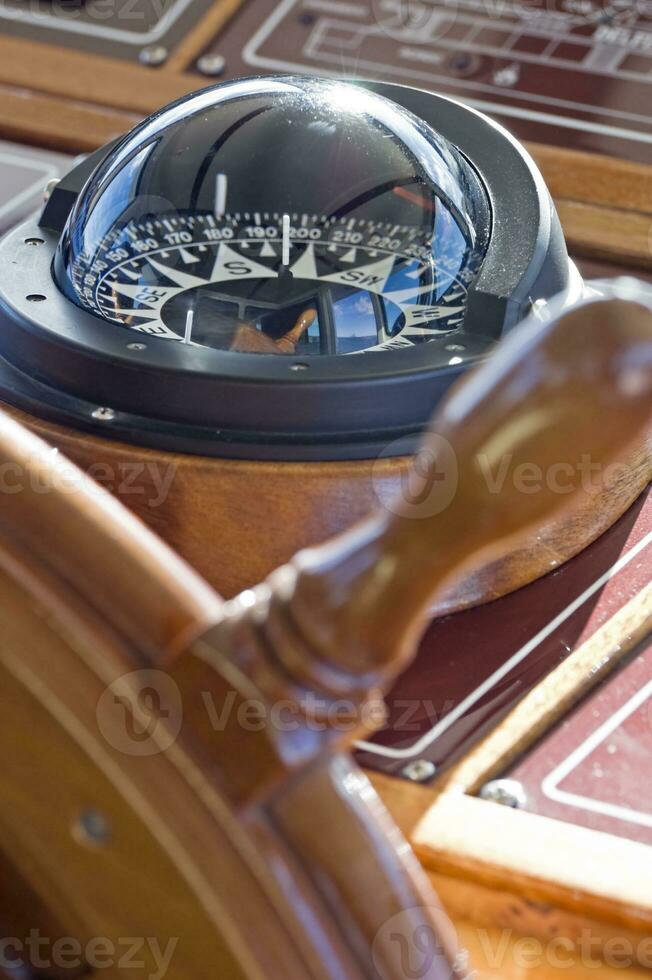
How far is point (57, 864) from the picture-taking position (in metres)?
0.53

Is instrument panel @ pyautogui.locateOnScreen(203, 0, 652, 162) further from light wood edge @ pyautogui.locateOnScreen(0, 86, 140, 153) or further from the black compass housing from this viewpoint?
the black compass housing

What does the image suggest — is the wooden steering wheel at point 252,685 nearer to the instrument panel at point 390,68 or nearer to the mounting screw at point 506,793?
the mounting screw at point 506,793

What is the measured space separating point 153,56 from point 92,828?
4.82ft

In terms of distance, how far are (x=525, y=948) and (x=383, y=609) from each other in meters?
0.42

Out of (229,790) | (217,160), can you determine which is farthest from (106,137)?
(229,790)

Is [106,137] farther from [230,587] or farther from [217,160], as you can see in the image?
[230,587]

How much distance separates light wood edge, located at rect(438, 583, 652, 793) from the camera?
2.72 ft

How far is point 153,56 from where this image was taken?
178cm
